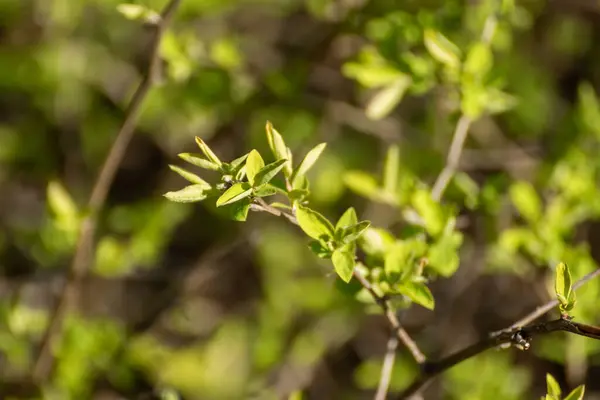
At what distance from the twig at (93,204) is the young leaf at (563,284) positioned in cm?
79

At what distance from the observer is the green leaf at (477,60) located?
129cm

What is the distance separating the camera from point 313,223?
3.05 feet

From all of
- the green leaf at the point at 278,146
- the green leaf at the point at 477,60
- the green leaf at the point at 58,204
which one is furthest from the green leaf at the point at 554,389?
the green leaf at the point at 58,204

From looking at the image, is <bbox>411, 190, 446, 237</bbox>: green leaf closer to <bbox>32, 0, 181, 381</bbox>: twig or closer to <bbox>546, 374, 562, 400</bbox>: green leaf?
<bbox>546, 374, 562, 400</bbox>: green leaf

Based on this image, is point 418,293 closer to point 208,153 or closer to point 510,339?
point 510,339

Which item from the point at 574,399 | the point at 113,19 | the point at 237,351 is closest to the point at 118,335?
the point at 237,351

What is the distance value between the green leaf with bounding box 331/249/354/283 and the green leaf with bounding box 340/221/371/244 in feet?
0.06

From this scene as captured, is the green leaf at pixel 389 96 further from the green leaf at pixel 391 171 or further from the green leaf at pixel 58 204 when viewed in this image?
the green leaf at pixel 58 204

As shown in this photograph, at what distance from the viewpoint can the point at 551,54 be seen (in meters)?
2.60

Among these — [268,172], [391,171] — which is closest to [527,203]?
[391,171]

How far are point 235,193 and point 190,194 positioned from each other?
7cm

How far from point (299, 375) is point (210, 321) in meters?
0.45

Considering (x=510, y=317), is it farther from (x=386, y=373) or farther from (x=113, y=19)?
(x=113, y=19)

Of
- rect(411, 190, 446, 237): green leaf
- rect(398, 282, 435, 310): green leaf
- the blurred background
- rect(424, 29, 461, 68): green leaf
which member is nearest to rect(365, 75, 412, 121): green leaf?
the blurred background
